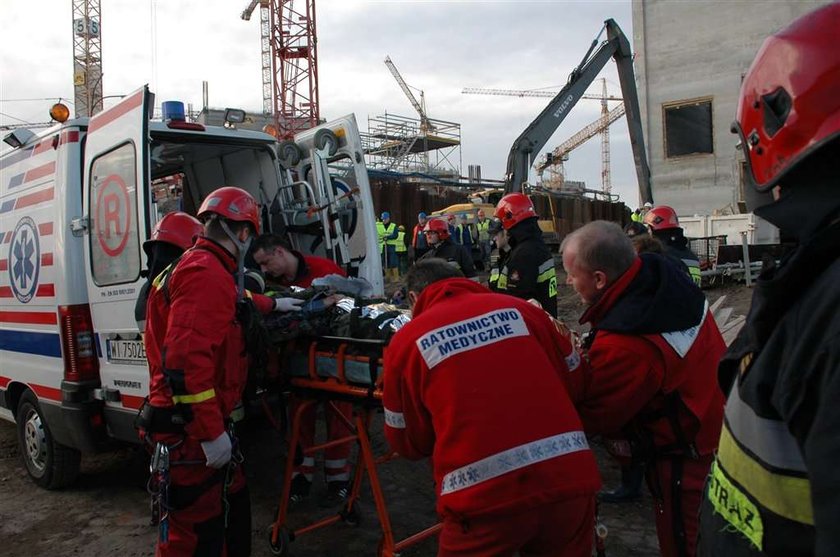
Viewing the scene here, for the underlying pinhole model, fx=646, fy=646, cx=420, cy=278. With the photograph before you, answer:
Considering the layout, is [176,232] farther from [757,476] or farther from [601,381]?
[757,476]

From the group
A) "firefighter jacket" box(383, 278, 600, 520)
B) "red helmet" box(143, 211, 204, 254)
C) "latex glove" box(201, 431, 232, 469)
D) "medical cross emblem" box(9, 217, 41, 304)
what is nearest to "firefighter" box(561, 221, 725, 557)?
"firefighter jacket" box(383, 278, 600, 520)

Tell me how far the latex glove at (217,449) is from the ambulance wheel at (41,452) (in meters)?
2.57

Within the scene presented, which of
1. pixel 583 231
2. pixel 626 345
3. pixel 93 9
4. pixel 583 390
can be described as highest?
pixel 93 9

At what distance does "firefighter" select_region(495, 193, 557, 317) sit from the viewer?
16.6 ft

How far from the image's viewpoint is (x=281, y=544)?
11.8ft

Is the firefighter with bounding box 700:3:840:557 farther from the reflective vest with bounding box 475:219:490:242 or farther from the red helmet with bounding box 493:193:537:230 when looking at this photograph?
the reflective vest with bounding box 475:219:490:242

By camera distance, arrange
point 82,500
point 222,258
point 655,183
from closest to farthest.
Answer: point 222,258, point 82,500, point 655,183

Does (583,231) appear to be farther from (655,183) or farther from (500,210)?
(655,183)

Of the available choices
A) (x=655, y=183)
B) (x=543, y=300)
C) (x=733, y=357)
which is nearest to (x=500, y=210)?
(x=543, y=300)

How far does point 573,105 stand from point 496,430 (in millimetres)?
11545

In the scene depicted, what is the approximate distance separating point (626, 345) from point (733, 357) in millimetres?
1125

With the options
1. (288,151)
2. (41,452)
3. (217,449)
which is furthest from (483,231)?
(217,449)

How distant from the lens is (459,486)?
1.95m

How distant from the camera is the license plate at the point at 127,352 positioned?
3934mm
